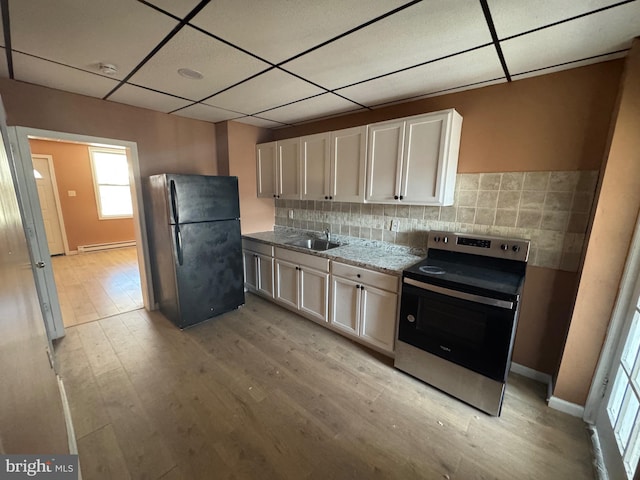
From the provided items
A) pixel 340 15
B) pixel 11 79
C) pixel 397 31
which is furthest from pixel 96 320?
pixel 397 31

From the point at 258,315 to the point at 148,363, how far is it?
115 cm

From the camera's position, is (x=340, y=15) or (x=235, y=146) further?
(x=235, y=146)

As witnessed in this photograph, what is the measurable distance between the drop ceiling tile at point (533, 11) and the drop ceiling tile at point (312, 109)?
4.40 feet

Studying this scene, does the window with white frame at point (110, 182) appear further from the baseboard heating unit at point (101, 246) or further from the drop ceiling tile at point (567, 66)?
the drop ceiling tile at point (567, 66)

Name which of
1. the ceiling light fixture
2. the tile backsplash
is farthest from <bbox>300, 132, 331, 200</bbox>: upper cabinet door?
the ceiling light fixture

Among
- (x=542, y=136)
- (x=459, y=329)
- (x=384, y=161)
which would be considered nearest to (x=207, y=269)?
(x=384, y=161)

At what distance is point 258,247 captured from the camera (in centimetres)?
330

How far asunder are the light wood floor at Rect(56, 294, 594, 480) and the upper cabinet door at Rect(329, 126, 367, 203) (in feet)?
5.04

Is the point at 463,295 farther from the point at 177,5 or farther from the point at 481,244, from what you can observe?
the point at 177,5

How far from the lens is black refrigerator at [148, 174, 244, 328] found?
8.46 ft

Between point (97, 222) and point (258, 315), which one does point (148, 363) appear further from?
point (97, 222)

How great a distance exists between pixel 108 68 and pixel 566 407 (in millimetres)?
3979

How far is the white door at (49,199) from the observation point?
5.13 metres

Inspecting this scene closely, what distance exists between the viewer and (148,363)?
220cm
